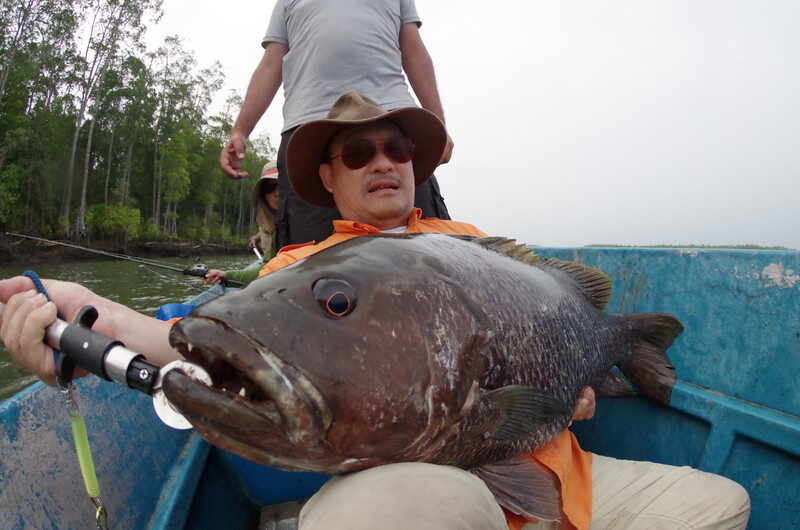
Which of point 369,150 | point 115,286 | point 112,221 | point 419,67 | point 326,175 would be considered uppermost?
point 419,67

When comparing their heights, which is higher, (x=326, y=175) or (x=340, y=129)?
(x=340, y=129)

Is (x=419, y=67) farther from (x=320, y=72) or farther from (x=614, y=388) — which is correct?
(x=614, y=388)

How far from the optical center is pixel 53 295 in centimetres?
152

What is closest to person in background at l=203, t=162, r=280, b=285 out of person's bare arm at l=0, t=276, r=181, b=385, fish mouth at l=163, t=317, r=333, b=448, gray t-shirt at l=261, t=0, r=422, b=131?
gray t-shirt at l=261, t=0, r=422, b=131

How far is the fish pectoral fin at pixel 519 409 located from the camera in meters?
1.41

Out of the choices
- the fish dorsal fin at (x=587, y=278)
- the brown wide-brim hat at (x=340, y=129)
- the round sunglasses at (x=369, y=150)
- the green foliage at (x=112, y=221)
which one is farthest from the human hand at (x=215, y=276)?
the green foliage at (x=112, y=221)

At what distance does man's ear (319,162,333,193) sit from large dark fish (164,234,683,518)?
1.26 meters

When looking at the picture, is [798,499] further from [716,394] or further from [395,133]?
[395,133]

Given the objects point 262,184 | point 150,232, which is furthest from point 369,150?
point 150,232

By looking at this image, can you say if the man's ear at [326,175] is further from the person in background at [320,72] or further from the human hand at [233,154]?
the human hand at [233,154]

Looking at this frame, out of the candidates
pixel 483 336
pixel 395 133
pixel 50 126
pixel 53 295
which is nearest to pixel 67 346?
pixel 53 295

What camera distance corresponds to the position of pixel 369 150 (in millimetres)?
2465

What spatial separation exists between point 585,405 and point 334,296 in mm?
1454

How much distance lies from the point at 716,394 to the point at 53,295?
9.55 feet
